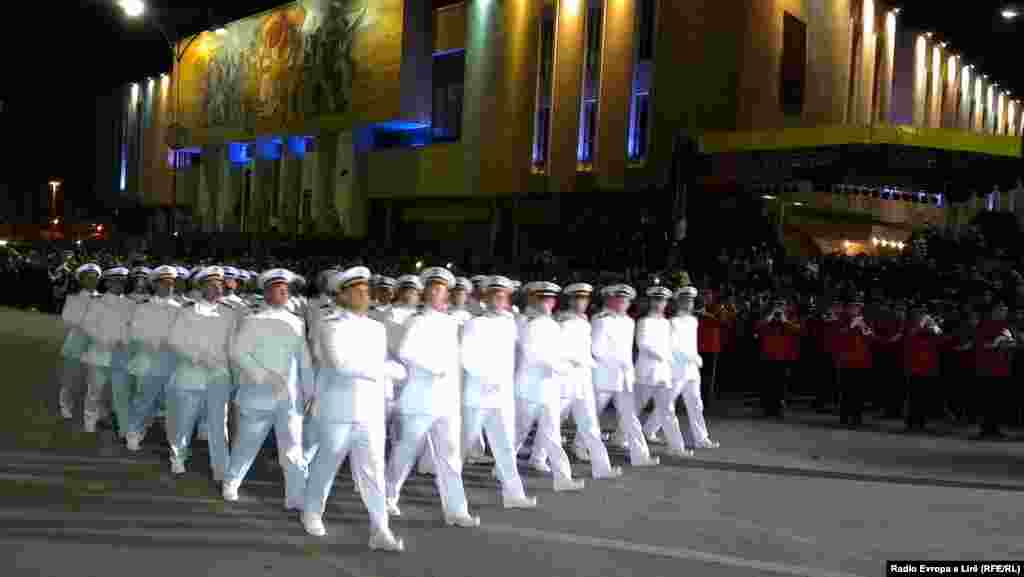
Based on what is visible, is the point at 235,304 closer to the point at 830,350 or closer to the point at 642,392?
the point at 642,392

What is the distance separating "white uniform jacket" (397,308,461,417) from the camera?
7680 mm

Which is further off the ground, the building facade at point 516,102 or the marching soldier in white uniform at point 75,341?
the building facade at point 516,102

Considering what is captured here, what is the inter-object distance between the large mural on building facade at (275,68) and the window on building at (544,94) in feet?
33.2

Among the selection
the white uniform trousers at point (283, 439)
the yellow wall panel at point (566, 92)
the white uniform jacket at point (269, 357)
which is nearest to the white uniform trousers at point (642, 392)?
the white uniform trousers at point (283, 439)

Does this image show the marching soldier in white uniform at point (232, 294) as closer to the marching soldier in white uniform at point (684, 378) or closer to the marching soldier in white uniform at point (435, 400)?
the marching soldier in white uniform at point (435, 400)

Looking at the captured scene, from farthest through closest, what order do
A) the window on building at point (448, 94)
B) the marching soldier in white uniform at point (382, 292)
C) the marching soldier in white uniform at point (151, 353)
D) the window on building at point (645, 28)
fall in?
the window on building at point (448, 94)
the window on building at point (645, 28)
the marching soldier in white uniform at point (151, 353)
the marching soldier in white uniform at point (382, 292)

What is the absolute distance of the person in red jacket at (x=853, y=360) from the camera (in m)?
14.8

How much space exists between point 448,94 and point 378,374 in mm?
32112

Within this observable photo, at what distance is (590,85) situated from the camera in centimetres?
3100

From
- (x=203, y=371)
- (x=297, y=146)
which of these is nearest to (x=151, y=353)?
(x=203, y=371)

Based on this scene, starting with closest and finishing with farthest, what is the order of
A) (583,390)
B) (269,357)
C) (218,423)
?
(269,357)
(218,423)
(583,390)

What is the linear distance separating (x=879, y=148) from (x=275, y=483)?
13.6 metres

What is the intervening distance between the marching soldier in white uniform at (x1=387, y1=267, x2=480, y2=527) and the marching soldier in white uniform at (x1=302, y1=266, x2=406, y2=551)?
1.43ft

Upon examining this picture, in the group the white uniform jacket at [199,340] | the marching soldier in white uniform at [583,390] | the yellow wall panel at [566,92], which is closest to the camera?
the white uniform jacket at [199,340]
